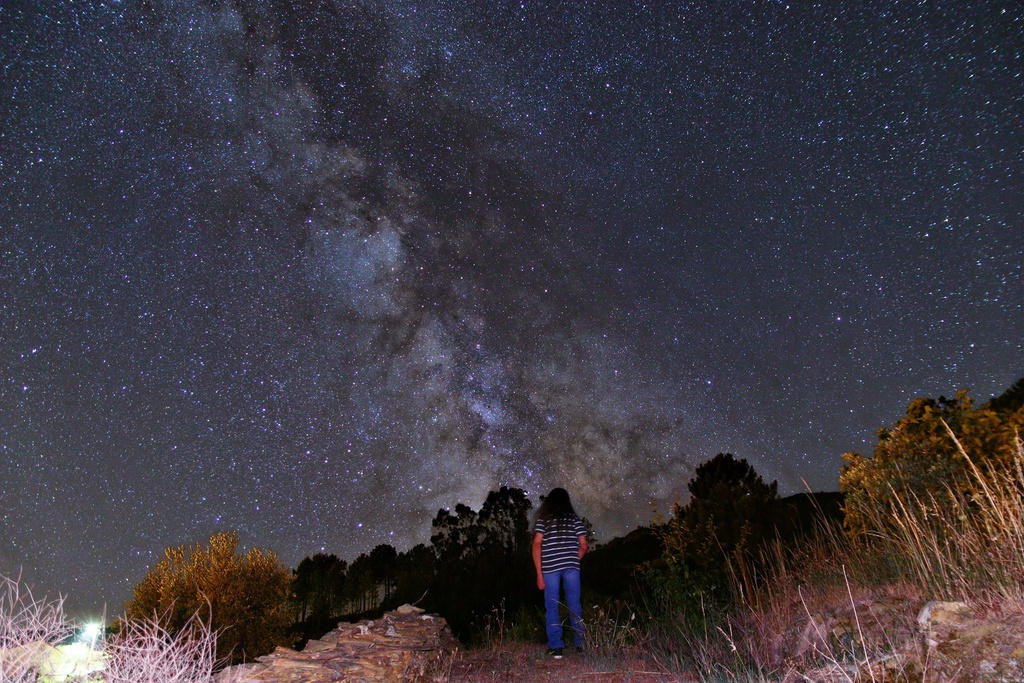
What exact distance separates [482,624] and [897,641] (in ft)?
37.5

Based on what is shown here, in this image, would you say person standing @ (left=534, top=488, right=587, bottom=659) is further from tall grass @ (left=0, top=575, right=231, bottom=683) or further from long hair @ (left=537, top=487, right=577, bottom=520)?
tall grass @ (left=0, top=575, right=231, bottom=683)

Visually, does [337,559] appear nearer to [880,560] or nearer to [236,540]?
[236,540]

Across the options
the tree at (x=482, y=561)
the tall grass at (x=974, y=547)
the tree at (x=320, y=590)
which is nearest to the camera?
the tall grass at (x=974, y=547)

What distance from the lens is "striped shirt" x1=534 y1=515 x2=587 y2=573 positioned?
6676 mm

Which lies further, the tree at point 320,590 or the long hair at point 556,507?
the tree at point 320,590

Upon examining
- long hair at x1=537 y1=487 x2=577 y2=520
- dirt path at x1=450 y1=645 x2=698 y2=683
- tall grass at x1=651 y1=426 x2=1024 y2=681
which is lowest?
dirt path at x1=450 y1=645 x2=698 y2=683

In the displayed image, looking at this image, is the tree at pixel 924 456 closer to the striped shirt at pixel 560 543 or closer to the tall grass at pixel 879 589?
the tall grass at pixel 879 589

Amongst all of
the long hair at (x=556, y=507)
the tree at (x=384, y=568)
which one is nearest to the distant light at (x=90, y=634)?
the long hair at (x=556, y=507)

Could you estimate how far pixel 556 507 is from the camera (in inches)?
270

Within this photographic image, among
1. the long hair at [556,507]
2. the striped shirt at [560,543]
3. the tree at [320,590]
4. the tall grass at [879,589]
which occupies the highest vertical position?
the tree at [320,590]

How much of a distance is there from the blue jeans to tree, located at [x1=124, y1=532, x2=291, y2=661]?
23.6 ft

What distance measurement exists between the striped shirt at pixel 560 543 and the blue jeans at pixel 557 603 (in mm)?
87

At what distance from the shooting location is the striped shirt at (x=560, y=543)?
6676mm

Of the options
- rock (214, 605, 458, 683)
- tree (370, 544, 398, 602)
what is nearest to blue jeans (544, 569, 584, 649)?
rock (214, 605, 458, 683)
